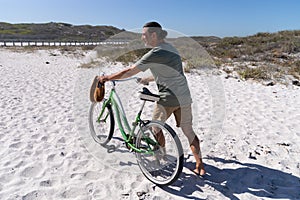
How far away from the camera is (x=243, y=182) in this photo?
9.75ft

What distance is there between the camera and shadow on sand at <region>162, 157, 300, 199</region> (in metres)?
2.75

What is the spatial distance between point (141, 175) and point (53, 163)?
1.23 m

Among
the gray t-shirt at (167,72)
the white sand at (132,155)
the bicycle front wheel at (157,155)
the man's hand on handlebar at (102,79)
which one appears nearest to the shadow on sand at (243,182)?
the white sand at (132,155)

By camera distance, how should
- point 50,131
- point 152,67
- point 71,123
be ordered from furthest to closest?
1. point 71,123
2. point 50,131
3. point 152,67

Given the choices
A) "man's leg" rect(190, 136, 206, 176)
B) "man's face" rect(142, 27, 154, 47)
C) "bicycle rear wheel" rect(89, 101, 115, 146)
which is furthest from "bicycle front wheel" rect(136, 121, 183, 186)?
"man's face" rect(142, 27, 154, 47)

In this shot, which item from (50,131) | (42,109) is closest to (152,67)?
(50,131)

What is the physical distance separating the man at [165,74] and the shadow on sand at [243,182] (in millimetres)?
438

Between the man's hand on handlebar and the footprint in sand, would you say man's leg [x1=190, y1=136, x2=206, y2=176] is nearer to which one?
the man's hand on handlebar

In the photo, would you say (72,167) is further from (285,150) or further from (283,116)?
(283,116)

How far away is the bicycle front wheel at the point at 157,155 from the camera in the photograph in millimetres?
2732

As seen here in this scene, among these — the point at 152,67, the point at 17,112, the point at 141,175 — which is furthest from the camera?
the point at 17,112

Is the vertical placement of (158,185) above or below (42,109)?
below

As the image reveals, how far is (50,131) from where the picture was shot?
427cm

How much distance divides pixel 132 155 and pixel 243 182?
1.59 metres
